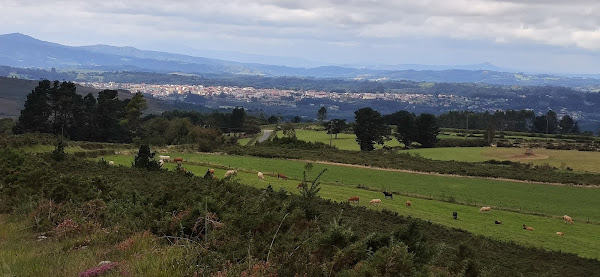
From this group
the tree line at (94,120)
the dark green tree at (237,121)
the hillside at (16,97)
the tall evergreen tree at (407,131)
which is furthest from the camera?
the hillside at (16,97)

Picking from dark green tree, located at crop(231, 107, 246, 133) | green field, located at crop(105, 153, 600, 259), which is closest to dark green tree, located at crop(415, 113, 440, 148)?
dark green tree, located at crop(231, 107, 246, 133)

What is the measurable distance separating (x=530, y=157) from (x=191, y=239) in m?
56.3

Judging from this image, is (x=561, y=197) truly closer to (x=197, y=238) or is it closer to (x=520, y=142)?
(x=197, y=238)

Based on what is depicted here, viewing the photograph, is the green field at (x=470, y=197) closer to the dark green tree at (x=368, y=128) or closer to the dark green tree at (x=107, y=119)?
the dark green tree at (x=107, y=119)

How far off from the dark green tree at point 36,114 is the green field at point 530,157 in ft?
157

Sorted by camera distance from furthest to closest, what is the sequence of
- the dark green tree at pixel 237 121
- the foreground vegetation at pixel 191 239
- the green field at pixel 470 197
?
the dark green tree at pixel 237 121 → the green field at pixel 470 197 → the foreground vegetation at pixel 191 239

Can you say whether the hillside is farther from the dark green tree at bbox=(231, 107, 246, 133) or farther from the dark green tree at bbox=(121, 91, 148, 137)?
the dark green tree at bbox=(121, 91, 148, 137)

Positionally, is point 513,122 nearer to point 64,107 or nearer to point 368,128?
point 368,128

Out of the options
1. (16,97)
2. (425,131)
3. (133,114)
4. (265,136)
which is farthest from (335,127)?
(16,97)

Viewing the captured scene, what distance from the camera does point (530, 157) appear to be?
55.5 metres

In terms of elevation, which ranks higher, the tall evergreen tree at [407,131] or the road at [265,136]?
the tall evergreen tree at [407,131]

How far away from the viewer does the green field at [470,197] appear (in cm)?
2041

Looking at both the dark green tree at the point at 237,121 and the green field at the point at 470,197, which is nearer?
the green field at the point at 470,197

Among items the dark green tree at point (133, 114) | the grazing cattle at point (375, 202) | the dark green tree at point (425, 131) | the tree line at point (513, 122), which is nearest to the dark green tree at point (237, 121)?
the dark green tree at point (133, 114)
